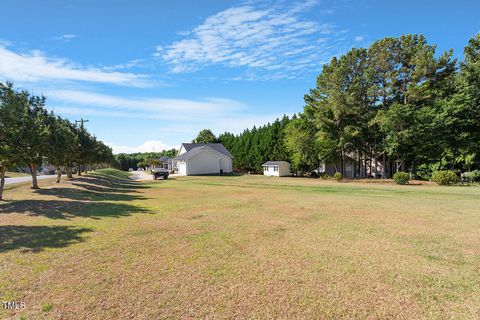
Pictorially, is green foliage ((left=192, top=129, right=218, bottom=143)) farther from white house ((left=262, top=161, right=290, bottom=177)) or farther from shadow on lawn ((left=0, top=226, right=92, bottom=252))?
shadow on lawn ((left=0, top=226, right=92, bottom=252))

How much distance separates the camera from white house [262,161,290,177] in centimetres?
4403

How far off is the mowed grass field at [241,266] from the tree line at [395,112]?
22404mm

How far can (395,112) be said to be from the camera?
28.3m

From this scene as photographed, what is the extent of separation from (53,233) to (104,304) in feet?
16.9

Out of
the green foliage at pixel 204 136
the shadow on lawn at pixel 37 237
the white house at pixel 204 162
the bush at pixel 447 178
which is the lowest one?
the shadow on lawn at pixel 37 237

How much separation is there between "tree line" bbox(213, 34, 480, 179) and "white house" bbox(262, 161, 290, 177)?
4.20 m

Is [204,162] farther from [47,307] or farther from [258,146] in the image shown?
[47,307]

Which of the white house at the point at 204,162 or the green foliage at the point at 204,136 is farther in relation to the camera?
the green foliage at the point at 204,136

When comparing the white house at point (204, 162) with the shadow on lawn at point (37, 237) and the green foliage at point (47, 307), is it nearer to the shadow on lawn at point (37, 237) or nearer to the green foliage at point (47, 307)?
the shadow on lawn at point (37, 237)

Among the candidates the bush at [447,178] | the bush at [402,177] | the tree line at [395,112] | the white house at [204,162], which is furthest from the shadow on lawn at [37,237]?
the white house at [204,162]

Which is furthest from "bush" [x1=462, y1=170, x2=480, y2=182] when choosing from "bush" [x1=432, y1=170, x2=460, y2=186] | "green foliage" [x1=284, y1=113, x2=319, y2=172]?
"green foliage" [x1=284, y1=113, x2=319, y2=172]

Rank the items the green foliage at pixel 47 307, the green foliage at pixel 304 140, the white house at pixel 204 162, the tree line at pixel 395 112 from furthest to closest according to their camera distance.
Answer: the white house at pixel 204 162 < the green foliage at pixel 304 140 < the tree line at pixel 395 112 < the green foliage at pixel 47 307

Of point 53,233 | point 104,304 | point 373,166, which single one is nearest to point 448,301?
point 104,304

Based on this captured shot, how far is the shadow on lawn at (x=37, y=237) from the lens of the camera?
6.57 meters
